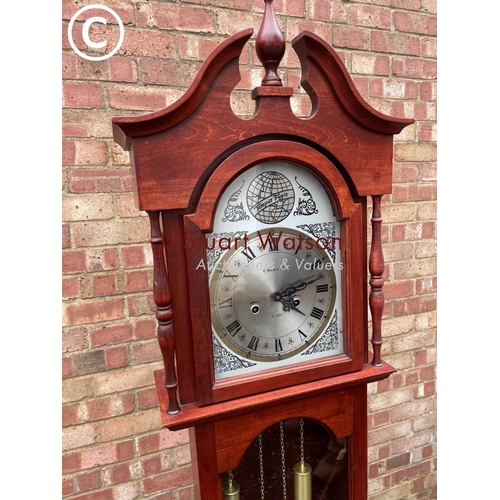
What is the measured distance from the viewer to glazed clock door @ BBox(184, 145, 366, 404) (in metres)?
0.72

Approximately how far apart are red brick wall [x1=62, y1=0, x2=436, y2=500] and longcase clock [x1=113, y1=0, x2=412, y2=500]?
316 mm

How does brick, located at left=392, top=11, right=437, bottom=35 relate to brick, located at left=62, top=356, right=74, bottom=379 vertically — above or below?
above

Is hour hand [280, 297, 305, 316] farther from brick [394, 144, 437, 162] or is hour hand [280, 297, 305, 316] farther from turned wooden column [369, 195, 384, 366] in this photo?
brick [394, 144, 437, 162]

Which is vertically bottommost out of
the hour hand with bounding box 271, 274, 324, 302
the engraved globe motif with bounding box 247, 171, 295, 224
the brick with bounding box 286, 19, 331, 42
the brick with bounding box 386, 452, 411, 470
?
the brick with bounding box 386, 452, 411, 470

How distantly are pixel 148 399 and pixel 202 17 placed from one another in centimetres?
102

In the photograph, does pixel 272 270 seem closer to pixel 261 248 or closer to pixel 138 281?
pixel 261 248

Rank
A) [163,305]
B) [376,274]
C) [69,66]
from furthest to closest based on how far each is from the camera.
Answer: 1. [69,66]
2. [376,274]
3. [163,305]

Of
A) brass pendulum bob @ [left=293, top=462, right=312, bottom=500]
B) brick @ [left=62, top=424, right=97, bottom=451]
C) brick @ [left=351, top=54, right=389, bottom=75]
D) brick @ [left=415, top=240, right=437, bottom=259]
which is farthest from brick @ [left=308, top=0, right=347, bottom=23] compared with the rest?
brick @ [left=62, top=424, right=97, bottom=451]

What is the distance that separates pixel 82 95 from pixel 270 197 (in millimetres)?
567

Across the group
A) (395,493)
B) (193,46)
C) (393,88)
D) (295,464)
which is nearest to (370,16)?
(393,88)

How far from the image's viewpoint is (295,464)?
0.93 metres

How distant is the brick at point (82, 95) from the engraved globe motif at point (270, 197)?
51cm

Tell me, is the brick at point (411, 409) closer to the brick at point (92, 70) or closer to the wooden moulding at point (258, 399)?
the wooden moulding at point (258, 399)

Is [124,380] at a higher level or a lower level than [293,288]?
lower
